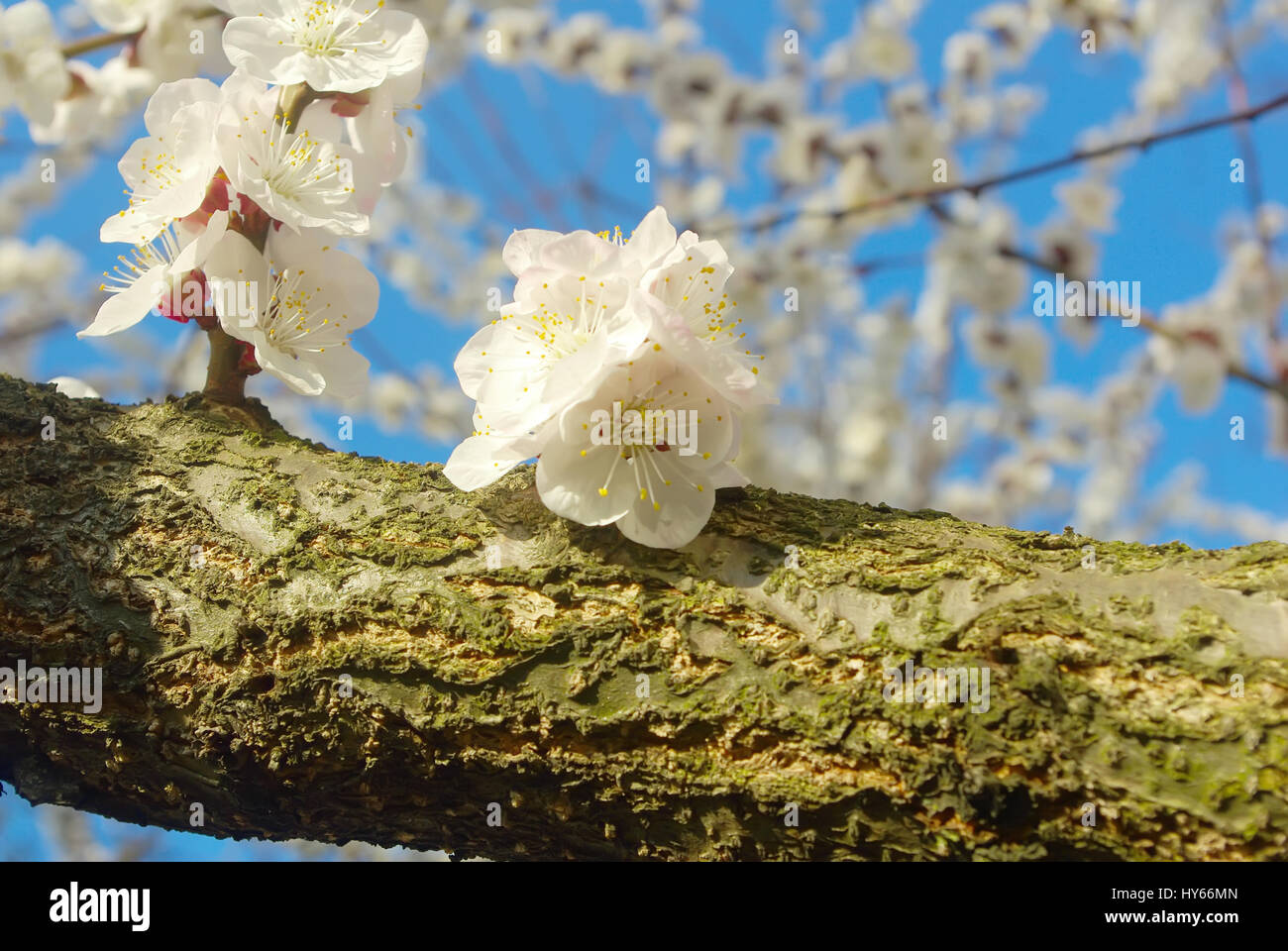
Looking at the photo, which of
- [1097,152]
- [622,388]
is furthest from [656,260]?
[1097,152]

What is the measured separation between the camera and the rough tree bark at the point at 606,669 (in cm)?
104

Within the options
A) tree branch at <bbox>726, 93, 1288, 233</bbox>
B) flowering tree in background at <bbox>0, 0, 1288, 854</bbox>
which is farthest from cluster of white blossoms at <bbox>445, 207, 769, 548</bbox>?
tree branch at <bbox>726, 93, 1288, 233</bbox>

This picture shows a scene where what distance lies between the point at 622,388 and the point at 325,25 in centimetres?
83

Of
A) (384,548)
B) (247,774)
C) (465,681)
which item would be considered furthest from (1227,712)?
(247,774)

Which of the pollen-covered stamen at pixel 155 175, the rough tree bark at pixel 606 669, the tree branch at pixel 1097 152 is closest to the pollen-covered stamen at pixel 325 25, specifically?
the pollen-covered stamen at pixel 155 175

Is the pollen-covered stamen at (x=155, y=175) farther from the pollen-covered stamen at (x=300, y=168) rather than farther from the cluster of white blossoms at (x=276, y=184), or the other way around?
the pollen-covered stamen at (x=300, y=168)

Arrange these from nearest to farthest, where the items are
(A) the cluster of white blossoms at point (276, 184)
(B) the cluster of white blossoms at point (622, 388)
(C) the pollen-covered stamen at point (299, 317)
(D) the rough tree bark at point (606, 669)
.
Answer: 1. (D) the rough tree bark at point (606, 669)
2. (B) the cluster of white blossoms at point (622, 388)
3. (A) the cluster of white blossoms at point (276, 184)
4. (C) the pollen-covered stamen at point (299, 317)

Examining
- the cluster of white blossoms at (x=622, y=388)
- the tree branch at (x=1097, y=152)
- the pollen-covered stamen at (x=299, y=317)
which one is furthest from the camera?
the tree branch at (x=1097, y=152)

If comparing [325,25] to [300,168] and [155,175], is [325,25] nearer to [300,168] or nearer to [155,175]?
[300,168]

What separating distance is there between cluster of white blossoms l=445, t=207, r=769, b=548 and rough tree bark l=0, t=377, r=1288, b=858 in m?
0.06

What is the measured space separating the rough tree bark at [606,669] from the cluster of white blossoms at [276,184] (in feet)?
0.80

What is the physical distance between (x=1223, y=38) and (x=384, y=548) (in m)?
3.92

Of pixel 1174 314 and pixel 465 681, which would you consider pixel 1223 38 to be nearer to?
pixel 1174 314

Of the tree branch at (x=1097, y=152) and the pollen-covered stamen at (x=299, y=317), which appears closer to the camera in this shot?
the pollen-covered stamen at (x=299, y=317)
